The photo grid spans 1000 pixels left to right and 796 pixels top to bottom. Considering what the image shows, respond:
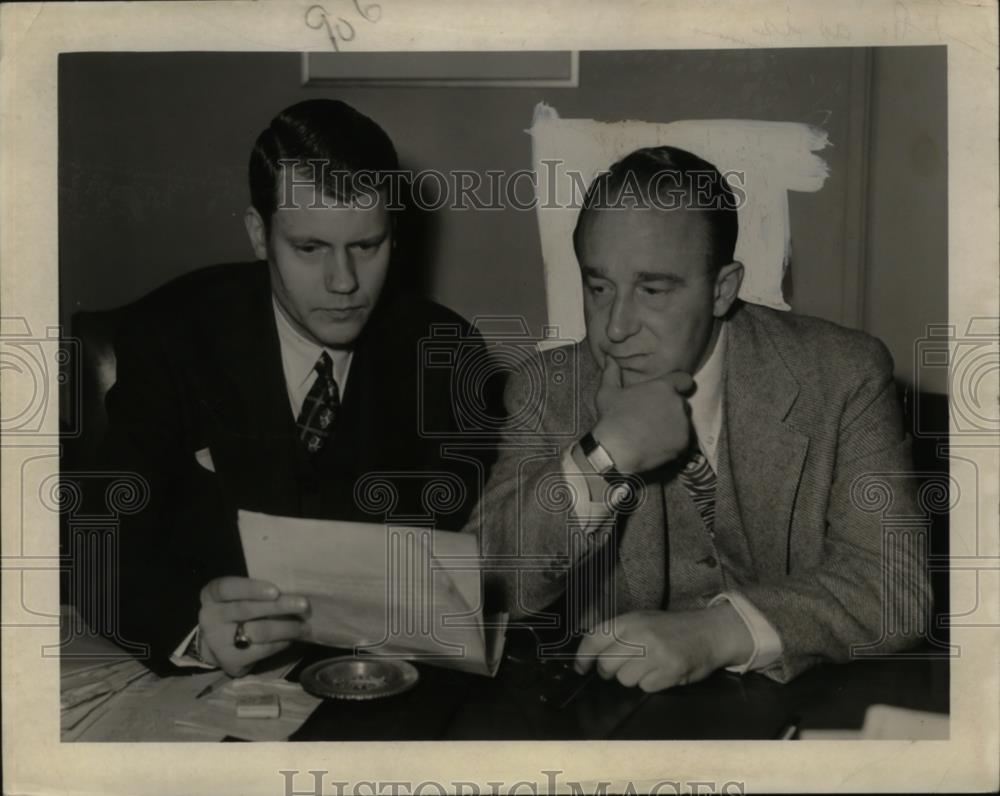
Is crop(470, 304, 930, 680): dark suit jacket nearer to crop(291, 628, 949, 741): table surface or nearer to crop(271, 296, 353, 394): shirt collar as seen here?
crop(291, 628, 949, 741): table surface

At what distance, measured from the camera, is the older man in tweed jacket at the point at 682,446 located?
1.62m

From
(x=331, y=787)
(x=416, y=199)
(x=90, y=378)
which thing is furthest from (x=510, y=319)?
(x=331, y=787)

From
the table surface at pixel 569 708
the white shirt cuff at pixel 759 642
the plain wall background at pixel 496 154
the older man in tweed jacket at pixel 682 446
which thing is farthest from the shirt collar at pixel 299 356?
the white shirt cuff at pixel 759 642

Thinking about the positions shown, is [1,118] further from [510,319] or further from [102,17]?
[510,319]

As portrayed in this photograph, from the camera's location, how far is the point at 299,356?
1669 mm

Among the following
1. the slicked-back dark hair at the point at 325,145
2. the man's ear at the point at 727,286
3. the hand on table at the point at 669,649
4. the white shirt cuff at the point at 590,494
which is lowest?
the hand on table at the point at 669,649

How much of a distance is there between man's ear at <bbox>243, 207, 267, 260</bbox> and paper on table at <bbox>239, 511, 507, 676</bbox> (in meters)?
0.42

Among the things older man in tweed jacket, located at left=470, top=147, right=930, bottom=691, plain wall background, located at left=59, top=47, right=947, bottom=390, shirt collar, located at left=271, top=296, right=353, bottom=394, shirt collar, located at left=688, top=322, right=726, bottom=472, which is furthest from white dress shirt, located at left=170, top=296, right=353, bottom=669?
shirt collar, located at left=688, top=322, right=726, bottom=472

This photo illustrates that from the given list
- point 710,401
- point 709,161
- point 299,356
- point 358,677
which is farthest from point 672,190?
point 358,677

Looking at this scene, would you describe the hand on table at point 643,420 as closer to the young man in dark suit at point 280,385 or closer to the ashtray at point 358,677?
the young man in dark suit at point 280,385

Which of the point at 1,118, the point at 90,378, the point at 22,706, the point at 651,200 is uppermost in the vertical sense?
the point at 1,118

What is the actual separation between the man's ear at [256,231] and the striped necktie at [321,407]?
0.19 m

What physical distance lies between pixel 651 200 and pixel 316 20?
59cm

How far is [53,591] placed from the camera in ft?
5.60
